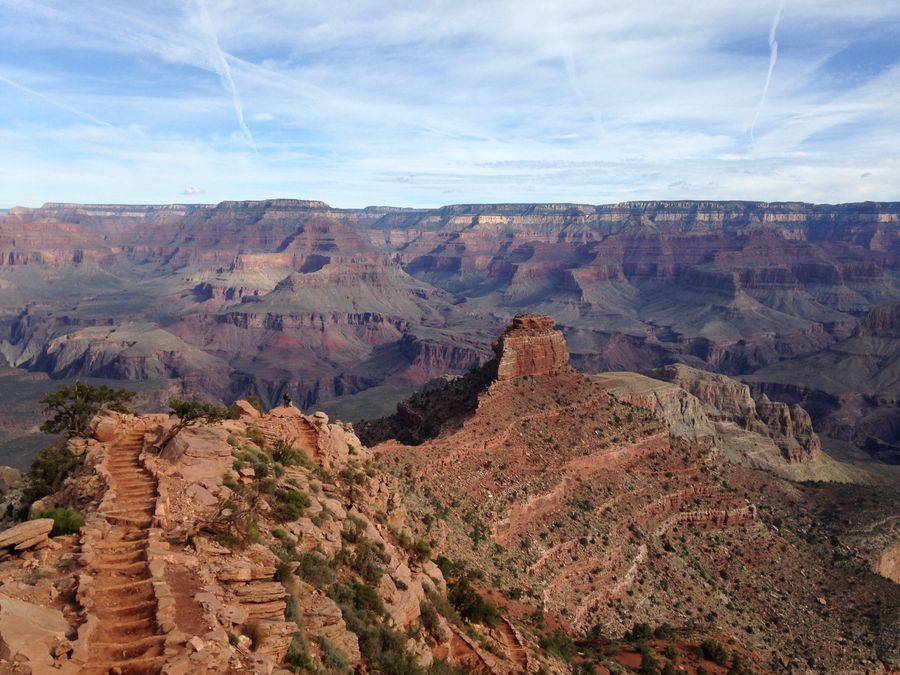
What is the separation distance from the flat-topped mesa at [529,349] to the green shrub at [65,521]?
130 ft

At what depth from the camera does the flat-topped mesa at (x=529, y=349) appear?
2217 inches

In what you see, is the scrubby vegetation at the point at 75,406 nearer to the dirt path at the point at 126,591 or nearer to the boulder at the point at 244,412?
Result: the boulder at the point at 244,412

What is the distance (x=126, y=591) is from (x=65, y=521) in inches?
165

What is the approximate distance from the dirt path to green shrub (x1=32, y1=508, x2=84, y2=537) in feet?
2.58

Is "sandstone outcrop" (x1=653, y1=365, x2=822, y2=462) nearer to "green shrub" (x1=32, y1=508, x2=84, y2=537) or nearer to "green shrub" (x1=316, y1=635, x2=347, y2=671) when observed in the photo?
"green shrub" (x1=316, y1=635, x2=347, y2=671)

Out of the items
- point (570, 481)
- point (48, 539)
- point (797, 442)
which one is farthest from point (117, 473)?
point (797, 442)

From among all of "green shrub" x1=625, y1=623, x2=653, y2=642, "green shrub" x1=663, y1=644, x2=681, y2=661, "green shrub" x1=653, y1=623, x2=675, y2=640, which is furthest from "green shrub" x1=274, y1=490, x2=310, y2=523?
"green shrub" x1=653, y1=623, x2=675, y2=640

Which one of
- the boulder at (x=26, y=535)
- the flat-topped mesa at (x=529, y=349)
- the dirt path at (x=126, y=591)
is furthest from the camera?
the flat-topped mesa at (x=529, y=349)

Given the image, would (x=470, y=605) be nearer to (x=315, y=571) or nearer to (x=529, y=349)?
(x=315, y=571)

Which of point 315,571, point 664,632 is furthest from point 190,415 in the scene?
point 664,632

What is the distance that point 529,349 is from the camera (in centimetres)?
5778

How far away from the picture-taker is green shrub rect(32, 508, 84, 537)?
17953 millimetres

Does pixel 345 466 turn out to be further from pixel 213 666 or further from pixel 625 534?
pixel 625 534

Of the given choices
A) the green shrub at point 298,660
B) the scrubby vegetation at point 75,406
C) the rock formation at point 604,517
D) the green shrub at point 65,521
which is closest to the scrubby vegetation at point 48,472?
the scrubby vegetation at point 75,406
